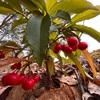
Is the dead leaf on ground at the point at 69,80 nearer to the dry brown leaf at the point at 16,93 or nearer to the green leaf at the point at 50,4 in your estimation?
the dry brown leaf at the point at 16,93

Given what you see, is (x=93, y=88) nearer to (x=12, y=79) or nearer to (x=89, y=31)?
(x=89, y=31)

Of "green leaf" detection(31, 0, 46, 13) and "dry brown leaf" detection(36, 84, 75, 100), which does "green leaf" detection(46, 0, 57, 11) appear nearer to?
"green leaf" detection(31, 0, 46, 13)

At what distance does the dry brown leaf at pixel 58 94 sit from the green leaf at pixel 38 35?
1.25 feet

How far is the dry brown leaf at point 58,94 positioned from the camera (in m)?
1.04

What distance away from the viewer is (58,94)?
1051 millimetres

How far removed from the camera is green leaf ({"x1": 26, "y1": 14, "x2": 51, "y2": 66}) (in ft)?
2.31

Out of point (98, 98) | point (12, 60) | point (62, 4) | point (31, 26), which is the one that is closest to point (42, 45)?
point (31, 26)

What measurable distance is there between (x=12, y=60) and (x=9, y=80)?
0.11 m

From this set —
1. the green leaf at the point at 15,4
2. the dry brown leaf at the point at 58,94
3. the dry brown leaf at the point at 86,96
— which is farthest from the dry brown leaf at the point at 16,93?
the green leaf at the point at 15,4

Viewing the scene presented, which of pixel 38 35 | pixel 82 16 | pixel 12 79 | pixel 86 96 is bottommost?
pixel 86 96

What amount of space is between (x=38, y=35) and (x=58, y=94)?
413 mm

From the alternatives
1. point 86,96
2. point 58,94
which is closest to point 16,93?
point 58,94

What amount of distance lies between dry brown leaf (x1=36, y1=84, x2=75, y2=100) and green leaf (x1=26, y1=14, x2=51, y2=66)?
0.38 m

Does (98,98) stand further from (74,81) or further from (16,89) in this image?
(16,89)
